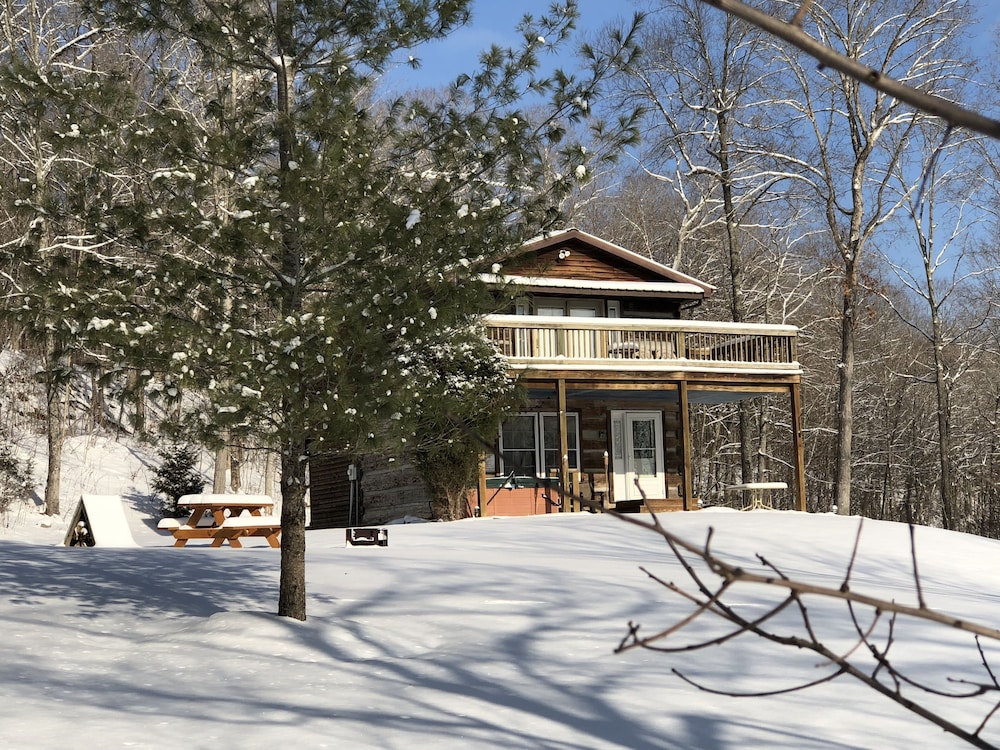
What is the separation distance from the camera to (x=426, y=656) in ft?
25.7

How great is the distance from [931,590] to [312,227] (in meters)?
7.45

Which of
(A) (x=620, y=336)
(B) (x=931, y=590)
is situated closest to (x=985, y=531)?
(A) (x=620, y=336)

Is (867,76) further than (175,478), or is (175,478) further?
(175,478)

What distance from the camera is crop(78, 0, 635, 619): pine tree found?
292 inches

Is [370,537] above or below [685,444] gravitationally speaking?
below

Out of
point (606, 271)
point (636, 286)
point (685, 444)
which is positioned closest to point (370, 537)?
point (685, 444)

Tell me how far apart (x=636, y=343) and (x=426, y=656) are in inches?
538

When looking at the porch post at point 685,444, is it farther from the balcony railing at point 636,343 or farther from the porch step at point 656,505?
the balcony railing at point 636,343

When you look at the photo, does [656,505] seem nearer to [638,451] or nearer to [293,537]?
[638,451]

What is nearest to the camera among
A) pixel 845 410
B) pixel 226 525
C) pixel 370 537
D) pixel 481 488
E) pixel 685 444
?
pixel 370 537

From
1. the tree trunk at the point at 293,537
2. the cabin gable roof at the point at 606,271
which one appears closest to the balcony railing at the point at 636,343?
the cabin gable roof at the point at 606,271

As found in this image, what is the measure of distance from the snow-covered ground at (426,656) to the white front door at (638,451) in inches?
420

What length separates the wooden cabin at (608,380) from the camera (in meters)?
19.8

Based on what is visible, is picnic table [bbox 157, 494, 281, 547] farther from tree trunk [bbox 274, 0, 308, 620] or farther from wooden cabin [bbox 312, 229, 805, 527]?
tree trunk [bbox 274, 0, 308, 620]
